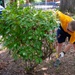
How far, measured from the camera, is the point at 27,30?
146 inches

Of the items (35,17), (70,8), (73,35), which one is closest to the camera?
(35,17)

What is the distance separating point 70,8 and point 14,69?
8.14m

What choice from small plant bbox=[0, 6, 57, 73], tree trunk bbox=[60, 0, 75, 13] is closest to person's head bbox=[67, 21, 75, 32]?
small plant bbox=[0, 6, 57, 73]

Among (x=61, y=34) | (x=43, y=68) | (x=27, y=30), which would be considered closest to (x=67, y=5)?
(x=61, y=34)

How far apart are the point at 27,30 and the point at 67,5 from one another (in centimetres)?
859

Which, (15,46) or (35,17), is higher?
(35,17)

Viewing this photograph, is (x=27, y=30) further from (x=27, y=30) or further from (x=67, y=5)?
(x=67, y=5)

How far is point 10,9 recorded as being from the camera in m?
3.93

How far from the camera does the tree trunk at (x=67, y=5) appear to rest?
11867 millimetres

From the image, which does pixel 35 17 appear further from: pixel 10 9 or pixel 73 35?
pixel 73 35

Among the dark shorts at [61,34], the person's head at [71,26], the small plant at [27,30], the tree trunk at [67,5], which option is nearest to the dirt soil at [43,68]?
the dark shorts at [61,34]

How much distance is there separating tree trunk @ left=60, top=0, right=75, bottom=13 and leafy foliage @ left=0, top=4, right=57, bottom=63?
8129 mm

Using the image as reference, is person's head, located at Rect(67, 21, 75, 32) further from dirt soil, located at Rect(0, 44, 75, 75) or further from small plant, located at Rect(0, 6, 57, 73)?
dirt soil, located at Rect(0, 44, 75, 75)

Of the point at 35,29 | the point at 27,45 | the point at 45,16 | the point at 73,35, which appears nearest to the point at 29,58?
the point at 27,45
